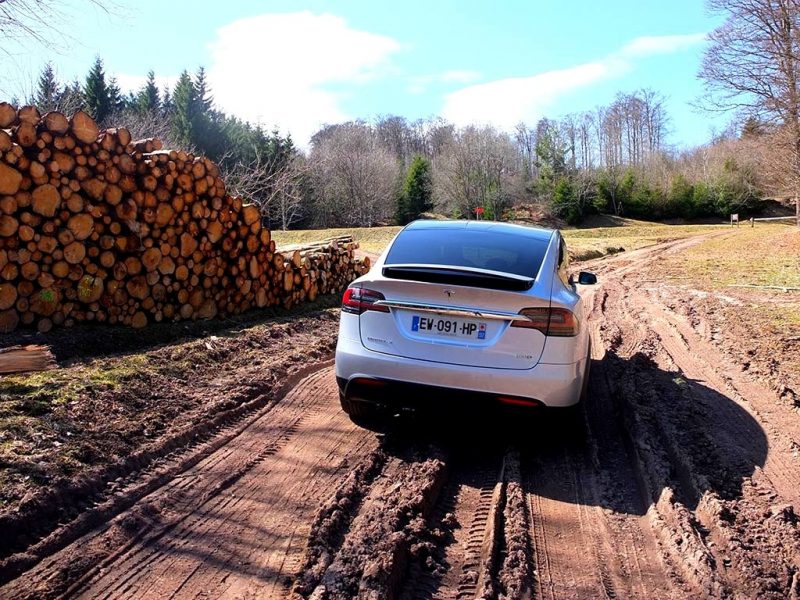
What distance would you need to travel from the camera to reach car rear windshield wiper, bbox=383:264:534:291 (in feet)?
14.6

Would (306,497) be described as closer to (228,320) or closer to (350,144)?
(228,320)

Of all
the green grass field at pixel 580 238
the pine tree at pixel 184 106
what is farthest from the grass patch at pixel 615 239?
the pine tree at pixel 184 106

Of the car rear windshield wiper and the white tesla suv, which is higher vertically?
the car rear windshield wiper

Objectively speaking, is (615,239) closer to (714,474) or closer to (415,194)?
(415,194)

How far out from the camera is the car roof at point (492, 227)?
5.61 m

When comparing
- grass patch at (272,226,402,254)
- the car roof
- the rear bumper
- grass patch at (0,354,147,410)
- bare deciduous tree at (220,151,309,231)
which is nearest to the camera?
the rear bumper

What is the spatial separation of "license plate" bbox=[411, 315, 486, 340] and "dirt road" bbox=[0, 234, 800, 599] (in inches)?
24.7

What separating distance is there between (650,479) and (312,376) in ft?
12.3

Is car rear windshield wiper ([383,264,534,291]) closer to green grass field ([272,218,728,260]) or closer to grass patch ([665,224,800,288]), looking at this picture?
grass patch ([665,224,800,288])

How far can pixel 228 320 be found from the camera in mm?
8961

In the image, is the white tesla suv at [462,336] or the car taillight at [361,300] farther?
the car taillight at [361,300]

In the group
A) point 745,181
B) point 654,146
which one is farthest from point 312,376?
point 654,146

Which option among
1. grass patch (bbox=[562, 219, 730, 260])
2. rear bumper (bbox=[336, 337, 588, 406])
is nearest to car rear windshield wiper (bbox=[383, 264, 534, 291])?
rear bumper (bbox=[336, 337, 588, 406])

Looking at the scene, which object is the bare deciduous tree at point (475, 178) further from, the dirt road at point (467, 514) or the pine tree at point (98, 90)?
the dirt road at point (467, 514)
